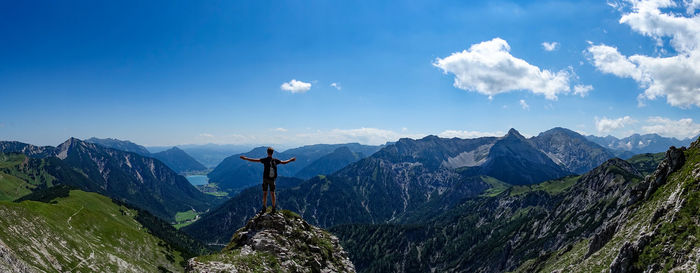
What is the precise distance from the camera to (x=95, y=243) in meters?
185

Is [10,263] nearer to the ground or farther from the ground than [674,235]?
nearer to the ground

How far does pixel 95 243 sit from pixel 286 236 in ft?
641

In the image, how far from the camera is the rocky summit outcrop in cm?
3566

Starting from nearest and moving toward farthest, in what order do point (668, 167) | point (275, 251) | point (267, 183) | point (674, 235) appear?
point (267, 183), point (275, 251), point (674, 235), point (668, 167)

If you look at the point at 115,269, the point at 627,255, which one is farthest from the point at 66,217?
the point at 627,255

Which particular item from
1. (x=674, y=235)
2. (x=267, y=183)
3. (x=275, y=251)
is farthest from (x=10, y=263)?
(x=674, y=235)

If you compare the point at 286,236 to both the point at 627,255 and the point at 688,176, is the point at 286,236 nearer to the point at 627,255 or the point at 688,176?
the point at 627,255

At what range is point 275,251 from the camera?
41031mm

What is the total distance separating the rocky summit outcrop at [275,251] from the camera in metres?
35.7

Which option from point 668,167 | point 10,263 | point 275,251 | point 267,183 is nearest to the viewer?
point 267,183

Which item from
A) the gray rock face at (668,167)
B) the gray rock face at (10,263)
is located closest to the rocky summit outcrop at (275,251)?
the gray rock face at (668,167)

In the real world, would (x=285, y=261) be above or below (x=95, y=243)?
above

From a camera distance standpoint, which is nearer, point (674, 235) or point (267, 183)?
point (267, 183)

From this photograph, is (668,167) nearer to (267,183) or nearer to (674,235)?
(674,235)
